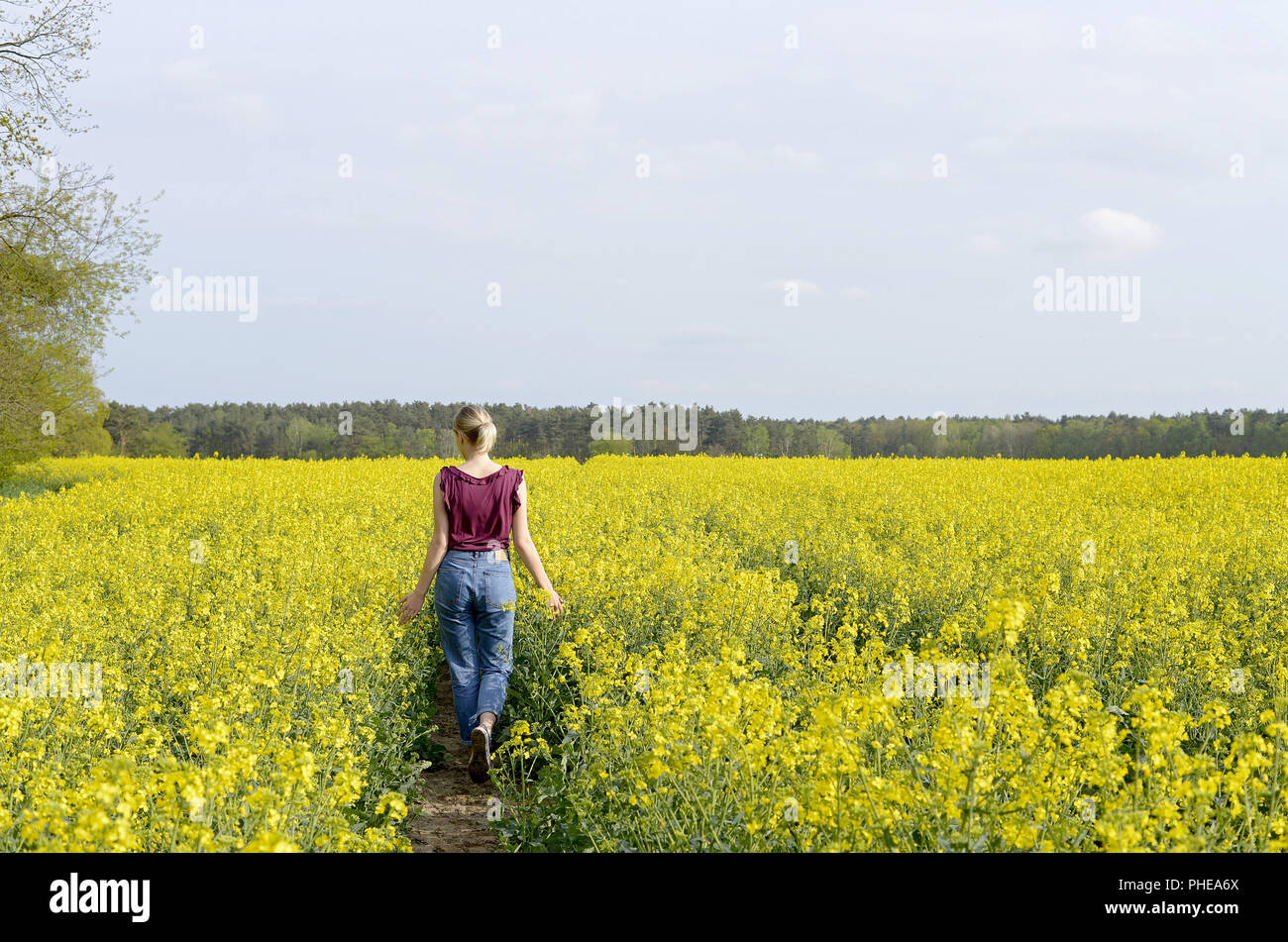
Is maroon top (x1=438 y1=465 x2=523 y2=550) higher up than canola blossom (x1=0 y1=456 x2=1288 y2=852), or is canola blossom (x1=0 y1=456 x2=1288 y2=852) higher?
maroon top (x1=438 y1=465 x2=523 y2=550)

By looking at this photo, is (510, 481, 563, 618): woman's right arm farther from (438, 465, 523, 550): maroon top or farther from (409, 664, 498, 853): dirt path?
(409, 664, 498, 853): dirt path

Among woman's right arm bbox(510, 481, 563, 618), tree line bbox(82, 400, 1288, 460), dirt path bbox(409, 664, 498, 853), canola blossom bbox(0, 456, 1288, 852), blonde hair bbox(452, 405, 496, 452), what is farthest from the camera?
tree line bbox(82, 400, 1288, 460)

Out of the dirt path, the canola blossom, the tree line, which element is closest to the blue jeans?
the canola blossom

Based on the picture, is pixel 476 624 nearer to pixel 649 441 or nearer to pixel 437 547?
pixel 437 547

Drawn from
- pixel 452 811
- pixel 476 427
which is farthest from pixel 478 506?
pixel 452 811

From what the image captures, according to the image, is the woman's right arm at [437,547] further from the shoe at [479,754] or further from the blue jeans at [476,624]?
the shoe at [479,754]

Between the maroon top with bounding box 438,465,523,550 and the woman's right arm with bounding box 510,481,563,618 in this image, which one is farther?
the woman's right arm with bounding box 510,481,563,618

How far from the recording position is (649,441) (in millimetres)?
60656

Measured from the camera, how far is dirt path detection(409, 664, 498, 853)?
5.94 meters

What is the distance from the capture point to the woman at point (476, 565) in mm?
6324

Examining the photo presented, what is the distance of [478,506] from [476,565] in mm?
406

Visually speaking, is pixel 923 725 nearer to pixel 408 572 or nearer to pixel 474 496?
pixel 474 496

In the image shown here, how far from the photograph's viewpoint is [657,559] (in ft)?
30.1
